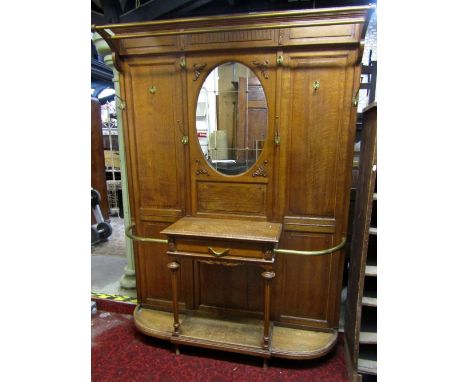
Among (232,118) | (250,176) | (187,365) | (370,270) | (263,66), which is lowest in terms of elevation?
(187,365)

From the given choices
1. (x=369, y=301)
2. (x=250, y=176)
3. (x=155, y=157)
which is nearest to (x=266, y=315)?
(x=369, y=301)

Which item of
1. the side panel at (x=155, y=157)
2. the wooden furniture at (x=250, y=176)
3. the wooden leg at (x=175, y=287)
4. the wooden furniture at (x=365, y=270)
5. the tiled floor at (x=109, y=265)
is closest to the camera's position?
the wooden furniture at (x=365, y=270)

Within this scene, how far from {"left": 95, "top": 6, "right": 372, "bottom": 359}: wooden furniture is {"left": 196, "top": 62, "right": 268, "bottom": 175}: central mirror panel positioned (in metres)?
0.03

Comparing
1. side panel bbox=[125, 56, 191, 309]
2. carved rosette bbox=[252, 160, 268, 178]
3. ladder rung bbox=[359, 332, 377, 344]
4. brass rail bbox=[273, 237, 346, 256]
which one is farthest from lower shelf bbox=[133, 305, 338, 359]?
carved rosette bbox=[252, 160, 268, 178]

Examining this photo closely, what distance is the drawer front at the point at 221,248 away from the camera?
1517 millimetres

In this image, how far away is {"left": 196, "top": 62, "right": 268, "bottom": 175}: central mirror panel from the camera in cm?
169

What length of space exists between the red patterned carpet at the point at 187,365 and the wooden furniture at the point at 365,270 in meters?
0.16

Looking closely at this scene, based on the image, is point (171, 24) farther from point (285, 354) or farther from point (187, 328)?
point (285, 354)

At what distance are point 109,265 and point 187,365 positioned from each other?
1.67 metres

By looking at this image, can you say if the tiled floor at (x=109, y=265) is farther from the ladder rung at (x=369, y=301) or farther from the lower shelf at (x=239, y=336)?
the ladder rung at (x=369, y=301)

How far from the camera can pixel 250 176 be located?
1738mm

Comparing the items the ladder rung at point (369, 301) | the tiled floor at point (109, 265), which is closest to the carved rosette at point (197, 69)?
the ladder rung at point (369, 301)

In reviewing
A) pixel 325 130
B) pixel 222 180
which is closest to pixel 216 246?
pixel 222 180

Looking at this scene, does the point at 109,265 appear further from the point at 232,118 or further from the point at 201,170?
the point at 232,118
